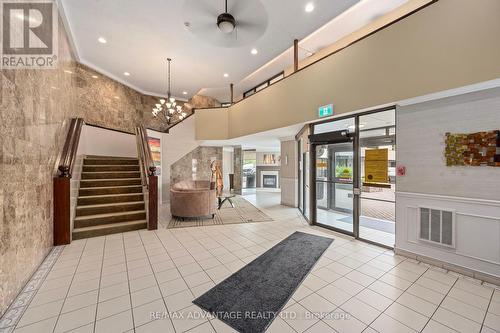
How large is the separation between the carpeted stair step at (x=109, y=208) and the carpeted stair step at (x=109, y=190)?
20.3 inches

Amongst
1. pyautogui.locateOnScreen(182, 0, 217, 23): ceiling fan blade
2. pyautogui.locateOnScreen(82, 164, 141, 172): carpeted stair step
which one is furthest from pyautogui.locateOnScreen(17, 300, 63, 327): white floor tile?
pyautogui.locateOnScreen(182, 0, 217, 23): ceiling fan blade

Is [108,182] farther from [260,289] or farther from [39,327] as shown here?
[260,289]

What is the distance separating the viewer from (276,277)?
278 cm

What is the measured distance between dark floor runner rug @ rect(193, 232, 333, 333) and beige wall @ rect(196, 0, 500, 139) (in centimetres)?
301

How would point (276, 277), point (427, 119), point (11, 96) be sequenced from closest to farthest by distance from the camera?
point (11, 96)
point (276, 277)
point (427, 119)

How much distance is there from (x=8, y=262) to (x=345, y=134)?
5404mm

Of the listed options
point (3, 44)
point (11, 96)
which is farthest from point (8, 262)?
point (3, 44)

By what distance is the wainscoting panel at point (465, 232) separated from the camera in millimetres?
2629

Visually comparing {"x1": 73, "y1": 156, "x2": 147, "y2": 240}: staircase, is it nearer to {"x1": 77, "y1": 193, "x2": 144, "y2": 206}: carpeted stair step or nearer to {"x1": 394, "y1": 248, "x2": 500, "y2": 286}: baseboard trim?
{"x1": 77, "y1": 193, "x2": 144, "y2": 206}: carpeted stair step

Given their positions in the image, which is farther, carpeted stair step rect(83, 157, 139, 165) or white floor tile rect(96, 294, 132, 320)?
carpeted stair step rect(83, 157, 139, 165)

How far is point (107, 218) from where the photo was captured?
15.0 ft

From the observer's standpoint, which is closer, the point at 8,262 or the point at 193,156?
the point at 8,262

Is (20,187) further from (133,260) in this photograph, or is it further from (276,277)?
(276,277)

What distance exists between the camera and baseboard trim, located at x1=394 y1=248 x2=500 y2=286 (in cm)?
264
